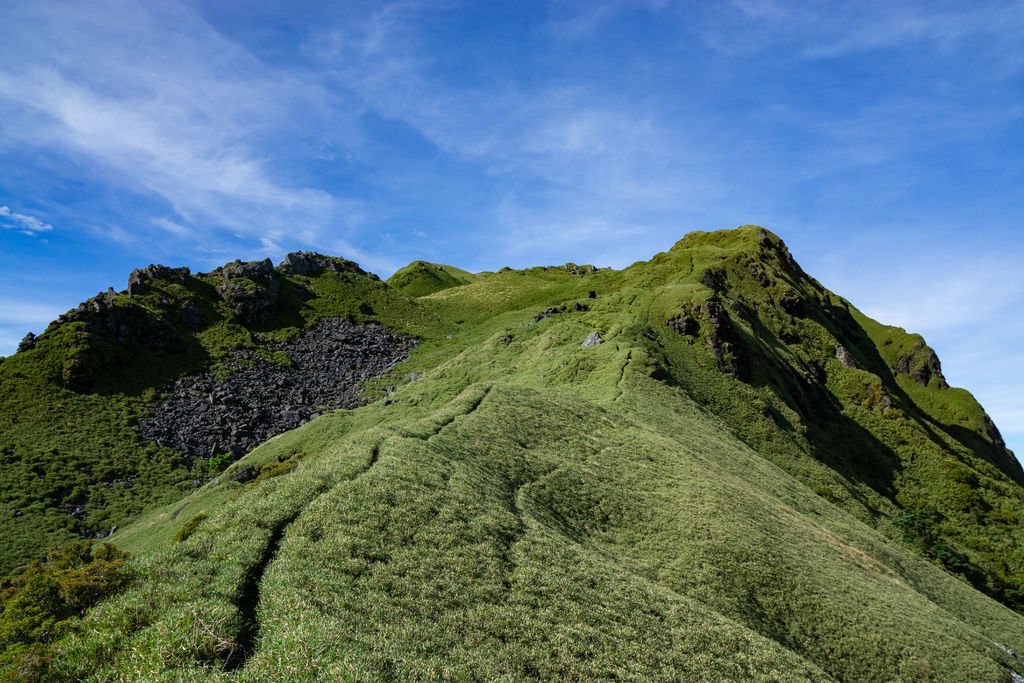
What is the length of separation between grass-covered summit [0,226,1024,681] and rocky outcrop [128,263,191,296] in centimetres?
474

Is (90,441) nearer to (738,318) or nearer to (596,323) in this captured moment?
(596,323)

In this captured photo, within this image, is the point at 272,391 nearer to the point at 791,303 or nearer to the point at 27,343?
the point at 27,343

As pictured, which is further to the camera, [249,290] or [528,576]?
[249,290]

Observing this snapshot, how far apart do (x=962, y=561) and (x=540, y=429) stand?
5032 cm

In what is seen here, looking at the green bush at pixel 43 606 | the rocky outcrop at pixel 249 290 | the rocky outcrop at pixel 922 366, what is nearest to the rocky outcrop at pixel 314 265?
the rocky outcrop at pixel 249 290

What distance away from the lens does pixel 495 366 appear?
73.0 metres

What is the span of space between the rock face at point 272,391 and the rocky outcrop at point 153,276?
2547cm

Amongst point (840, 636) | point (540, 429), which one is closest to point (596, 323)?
point (540, 429)

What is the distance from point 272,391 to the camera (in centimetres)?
8500

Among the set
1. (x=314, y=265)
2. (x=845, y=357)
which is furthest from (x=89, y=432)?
(x=845, y=357)

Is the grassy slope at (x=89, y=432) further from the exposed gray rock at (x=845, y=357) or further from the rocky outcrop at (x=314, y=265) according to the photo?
the exposed gray rock at (x=845, y=357)

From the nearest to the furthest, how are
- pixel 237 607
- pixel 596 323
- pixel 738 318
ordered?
pixel 237 607 < pixel 596 323 < pixel 738 318

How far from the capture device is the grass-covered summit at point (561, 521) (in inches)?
603

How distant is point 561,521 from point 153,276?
365 feet
